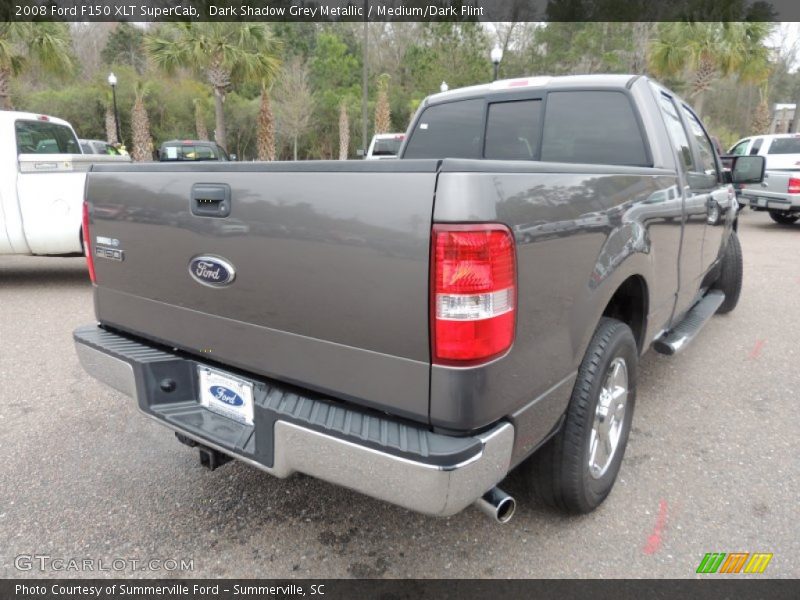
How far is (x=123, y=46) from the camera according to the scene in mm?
44500

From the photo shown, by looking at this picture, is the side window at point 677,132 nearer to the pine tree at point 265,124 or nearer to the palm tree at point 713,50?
the pine tree at point 265,124

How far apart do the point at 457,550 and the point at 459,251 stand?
1.38 meters

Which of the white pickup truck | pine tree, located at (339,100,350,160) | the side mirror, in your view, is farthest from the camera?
pine tree, located at (339,100,350,160)

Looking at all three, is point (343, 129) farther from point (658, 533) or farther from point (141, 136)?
point (658, 533)

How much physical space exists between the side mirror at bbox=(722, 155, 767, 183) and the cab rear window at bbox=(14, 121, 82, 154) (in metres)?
7.24

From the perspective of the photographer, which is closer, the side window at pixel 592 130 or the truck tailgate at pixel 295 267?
the truck tailgate at pixel 295 267

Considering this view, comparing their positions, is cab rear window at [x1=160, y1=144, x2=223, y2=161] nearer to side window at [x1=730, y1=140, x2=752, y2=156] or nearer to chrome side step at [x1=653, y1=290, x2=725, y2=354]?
side window at [x1=730, y1=140, x2=752, y2=156]

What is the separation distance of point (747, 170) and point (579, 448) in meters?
3.57

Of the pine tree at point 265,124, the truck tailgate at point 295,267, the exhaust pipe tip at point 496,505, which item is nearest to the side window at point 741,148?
the pine tree at point 265,124

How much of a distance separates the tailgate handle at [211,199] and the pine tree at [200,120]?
110 ft

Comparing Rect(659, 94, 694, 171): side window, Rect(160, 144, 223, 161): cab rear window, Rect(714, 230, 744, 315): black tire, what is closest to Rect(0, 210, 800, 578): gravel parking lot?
Rect(659, 94, 694, 171): side window

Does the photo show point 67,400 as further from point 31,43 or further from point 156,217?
point 31,43

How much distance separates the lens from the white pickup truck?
21.0ft

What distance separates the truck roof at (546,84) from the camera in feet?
10.8
